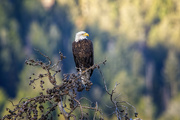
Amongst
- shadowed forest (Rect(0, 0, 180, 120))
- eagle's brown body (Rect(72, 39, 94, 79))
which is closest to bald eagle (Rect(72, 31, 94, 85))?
eagle's brown body (Rect(72, 39, 94, 79))

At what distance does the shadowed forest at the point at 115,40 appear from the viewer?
505 cm

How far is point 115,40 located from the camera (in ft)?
17.6

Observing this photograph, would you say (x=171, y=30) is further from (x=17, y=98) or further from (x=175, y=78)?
(x=17, y=98)

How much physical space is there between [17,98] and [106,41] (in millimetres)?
2142

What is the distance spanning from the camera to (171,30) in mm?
5473

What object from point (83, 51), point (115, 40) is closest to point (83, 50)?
point (83, 51)

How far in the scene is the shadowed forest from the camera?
5047mm

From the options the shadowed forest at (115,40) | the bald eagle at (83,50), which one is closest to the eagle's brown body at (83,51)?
the bald eagle at (83,50)

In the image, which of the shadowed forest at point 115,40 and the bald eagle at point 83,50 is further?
the shadowed forest at point 115,40

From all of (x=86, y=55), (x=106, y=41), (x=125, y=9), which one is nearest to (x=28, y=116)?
(x=86, y=55)

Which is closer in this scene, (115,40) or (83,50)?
(83,50)

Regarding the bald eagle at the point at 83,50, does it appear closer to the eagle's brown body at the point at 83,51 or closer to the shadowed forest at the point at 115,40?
the eagle's brown body at the point at 83,51

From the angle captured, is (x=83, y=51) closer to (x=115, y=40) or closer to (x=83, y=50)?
(x=83, y=50)

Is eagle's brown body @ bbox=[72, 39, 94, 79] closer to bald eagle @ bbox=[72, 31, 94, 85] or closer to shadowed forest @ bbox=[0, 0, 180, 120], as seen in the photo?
bald eagle @ bbox=[72, 31, 94, 85]
